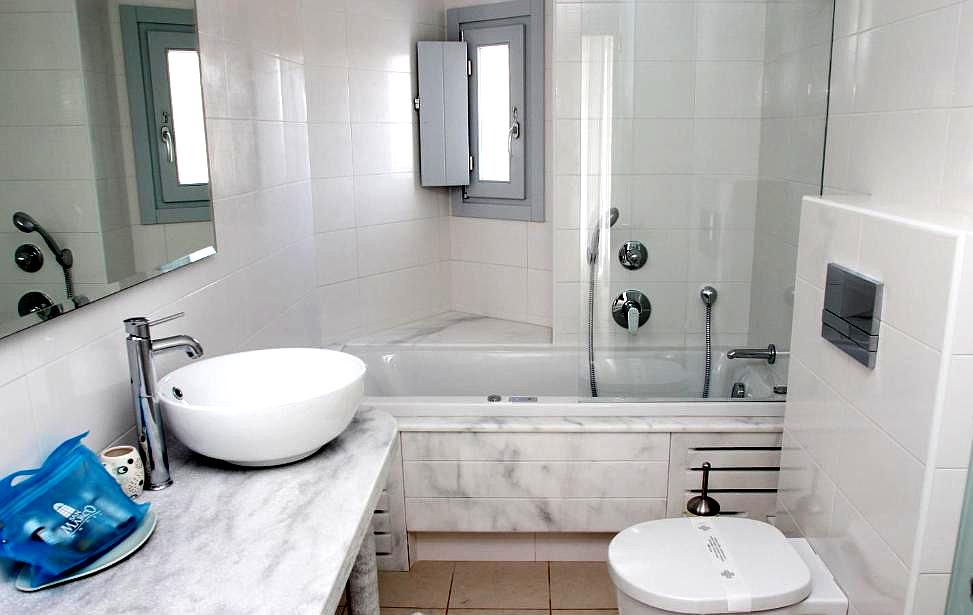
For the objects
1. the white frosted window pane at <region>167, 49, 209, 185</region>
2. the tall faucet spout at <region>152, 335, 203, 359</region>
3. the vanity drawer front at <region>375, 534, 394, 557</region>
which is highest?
the white frosted window pane at <region>167, 49, 209, 185</region>

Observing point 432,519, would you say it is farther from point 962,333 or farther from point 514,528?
point 962,333

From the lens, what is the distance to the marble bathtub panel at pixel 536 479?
102 inches

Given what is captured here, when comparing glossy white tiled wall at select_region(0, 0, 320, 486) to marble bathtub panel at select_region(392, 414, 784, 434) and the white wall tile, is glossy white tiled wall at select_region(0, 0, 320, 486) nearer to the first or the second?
marble bathtub panel at select_region(392, 414, 784, 434)

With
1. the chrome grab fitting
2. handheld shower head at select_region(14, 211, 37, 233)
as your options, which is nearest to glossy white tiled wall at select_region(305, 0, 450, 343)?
the chrome grab fitting

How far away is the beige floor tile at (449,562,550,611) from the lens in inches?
98.9

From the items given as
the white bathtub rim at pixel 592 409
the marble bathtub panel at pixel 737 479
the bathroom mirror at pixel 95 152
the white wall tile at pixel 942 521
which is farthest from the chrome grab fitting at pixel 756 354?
the bathroom mirror at pixel 95 152

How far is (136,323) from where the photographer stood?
1.49 m

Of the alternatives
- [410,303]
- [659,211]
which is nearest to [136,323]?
[659,211]

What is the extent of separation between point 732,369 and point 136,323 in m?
2.06

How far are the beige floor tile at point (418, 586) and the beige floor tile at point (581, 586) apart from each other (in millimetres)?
374

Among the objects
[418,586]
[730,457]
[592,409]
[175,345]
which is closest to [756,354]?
[730,457]

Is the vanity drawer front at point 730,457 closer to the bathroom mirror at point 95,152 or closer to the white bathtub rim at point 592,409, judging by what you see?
the white bathtub rim at point 592,409

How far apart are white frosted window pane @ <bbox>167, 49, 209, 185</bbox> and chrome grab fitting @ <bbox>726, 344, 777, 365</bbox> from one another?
1.90 m

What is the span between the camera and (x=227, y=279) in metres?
2.28
